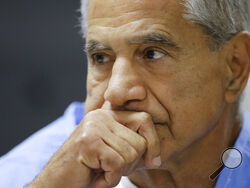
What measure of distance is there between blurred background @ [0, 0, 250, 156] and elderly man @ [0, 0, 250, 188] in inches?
46.5

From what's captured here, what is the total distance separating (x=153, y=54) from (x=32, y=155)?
0.98 m

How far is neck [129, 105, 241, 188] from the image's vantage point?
5.67ft

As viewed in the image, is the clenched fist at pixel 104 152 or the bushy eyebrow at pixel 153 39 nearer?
the clenched fist at pixel 104 152

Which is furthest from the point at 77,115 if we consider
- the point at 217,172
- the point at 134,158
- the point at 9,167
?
the point at 134,158

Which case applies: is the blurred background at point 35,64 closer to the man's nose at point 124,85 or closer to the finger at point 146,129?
the man's nose at point 124,85

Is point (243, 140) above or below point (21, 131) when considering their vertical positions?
above

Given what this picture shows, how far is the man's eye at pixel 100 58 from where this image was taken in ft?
5.35

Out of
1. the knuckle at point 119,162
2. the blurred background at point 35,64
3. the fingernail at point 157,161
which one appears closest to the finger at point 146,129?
the fingernail at point 157,161

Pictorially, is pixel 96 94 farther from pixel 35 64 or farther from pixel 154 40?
pixel 35 64

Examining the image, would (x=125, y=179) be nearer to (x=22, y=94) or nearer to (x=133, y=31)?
(x=133, y=31)

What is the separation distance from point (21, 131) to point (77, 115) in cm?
73

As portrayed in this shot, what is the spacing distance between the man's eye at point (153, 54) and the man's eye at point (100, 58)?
166mm

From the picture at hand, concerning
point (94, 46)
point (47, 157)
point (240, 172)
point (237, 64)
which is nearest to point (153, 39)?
point (94, 46)

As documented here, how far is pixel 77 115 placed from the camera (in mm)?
2443
